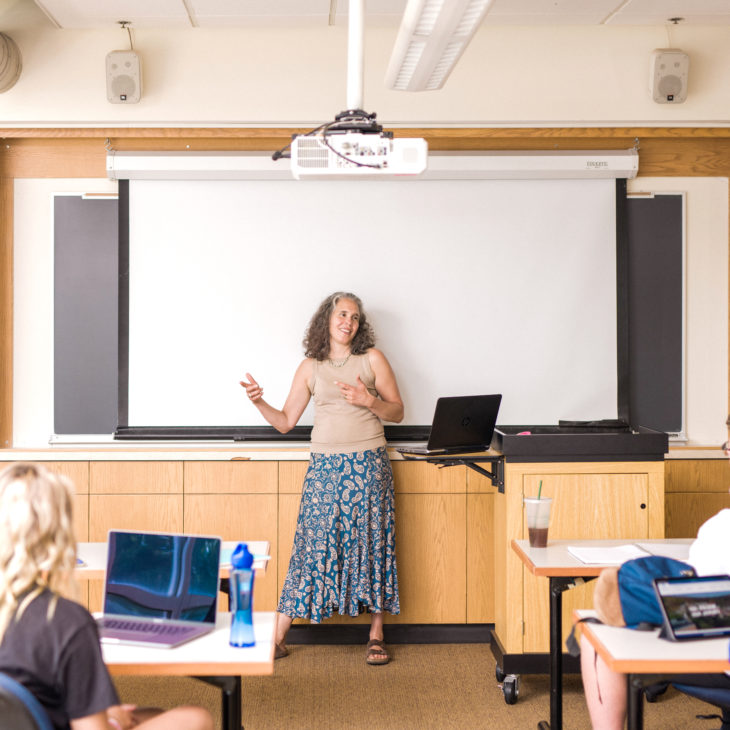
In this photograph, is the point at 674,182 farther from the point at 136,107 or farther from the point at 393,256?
the point at 136,107

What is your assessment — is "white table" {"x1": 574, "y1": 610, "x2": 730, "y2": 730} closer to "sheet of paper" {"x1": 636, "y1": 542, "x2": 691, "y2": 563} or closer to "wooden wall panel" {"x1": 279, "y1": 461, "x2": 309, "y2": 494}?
"sheet of paper" {"x1": 636, "y1": 542, "x2": 691, "y2": 563}

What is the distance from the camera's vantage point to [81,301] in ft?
14.4

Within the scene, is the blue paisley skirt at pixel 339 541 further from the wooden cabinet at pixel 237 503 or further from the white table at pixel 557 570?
the white table at pixel 557 570

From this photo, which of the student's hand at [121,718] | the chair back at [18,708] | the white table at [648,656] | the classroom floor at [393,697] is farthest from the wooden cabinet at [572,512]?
the chair back at [18,708]

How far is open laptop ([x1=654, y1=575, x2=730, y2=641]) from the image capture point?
6.40 feet

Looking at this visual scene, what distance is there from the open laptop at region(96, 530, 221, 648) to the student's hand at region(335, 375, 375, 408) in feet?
5.72

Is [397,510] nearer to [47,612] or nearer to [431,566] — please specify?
[431,566]

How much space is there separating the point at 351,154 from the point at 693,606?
63.7 inches

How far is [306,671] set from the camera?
3814mm

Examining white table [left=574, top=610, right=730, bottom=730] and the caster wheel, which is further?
the caster wheel

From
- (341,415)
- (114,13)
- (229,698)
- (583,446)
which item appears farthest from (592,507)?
(114,13)

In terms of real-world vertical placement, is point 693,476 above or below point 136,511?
above

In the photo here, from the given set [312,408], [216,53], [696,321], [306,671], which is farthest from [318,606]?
[216,53]

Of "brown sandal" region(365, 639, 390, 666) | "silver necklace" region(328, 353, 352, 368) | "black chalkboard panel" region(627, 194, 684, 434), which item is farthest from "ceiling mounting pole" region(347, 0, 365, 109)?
"brown sandal" region(365, 639, 390, 666)
